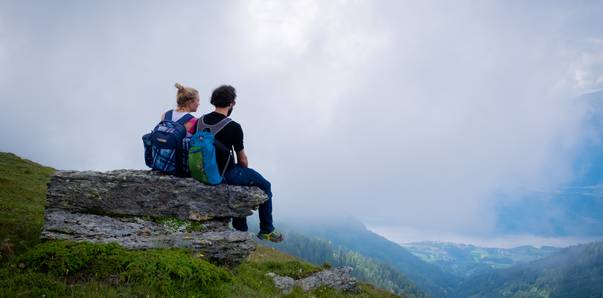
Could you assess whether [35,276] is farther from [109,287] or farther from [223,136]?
[223,136]

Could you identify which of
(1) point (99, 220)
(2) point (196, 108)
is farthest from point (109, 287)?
(2) point (196, 108)

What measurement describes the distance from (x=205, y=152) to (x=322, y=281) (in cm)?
868

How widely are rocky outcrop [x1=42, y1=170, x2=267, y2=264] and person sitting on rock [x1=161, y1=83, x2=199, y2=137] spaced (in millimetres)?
2025

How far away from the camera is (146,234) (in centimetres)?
1321

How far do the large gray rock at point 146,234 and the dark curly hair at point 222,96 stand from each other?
4494 mm

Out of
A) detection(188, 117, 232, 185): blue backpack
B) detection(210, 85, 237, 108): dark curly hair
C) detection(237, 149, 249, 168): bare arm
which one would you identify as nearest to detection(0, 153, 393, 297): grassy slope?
detection(188, 117, 232, 185): blue backpack

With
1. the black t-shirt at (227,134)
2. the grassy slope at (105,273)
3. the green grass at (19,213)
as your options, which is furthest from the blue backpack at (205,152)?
the green grass at (19,213)

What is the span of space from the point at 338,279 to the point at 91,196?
37.7 feet

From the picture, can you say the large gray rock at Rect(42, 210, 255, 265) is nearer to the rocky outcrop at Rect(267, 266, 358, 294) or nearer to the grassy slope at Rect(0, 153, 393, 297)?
the grassy slope at Rect(0, 153, 393, 297)

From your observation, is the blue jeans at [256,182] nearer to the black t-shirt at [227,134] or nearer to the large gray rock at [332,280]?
the black t-shirt at [227,134]

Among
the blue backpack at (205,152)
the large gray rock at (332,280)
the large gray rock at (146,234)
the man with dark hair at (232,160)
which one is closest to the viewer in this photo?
the large gray rock at (146,234)

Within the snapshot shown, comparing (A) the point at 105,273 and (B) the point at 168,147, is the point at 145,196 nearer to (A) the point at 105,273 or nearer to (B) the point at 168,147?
(B) the point at 168,147

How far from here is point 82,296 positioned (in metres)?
9.12

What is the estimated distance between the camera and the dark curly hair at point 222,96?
14.1 metres
